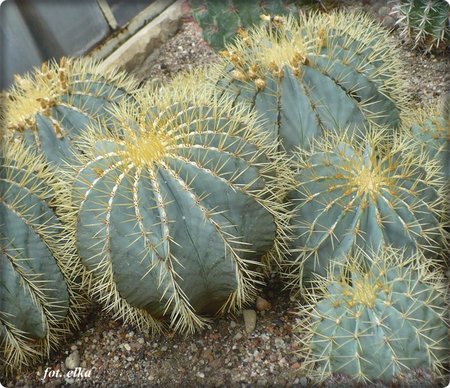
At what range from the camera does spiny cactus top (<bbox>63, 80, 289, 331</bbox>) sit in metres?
1.65

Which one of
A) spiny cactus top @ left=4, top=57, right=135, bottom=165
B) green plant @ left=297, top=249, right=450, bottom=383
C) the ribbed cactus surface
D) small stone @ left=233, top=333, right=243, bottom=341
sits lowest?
small stone @ left=233, top=333, right=243, bottom=341

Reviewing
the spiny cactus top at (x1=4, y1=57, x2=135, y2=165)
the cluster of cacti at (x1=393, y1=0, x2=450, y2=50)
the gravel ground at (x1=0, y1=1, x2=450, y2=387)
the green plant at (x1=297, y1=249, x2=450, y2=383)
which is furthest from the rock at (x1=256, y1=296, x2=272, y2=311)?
the cluster of cacti at (x1=393, y1=0, x2=450, y2=50)

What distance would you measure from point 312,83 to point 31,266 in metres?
1.07

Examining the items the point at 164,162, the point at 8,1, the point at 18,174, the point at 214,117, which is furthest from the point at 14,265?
the point at 8,1

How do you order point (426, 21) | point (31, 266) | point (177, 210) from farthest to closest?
1. point (426, 21)
2. point (31, 266)
3. point (177, 210)

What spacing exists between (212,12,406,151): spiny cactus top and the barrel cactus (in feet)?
2.41

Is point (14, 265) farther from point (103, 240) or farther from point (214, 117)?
point (214, 117)

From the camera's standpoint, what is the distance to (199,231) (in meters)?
1.66

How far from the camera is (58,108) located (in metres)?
2.11

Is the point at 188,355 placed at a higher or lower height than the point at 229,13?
lower

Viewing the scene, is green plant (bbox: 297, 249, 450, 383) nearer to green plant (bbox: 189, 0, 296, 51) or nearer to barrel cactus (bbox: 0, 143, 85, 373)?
barrel cactus (bbox: 0, 143, 85, 373)

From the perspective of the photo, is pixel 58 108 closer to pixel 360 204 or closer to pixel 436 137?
pixel 360 204

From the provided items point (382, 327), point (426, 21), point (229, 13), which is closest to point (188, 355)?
point (382, 327)

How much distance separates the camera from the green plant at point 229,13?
2832 mm
